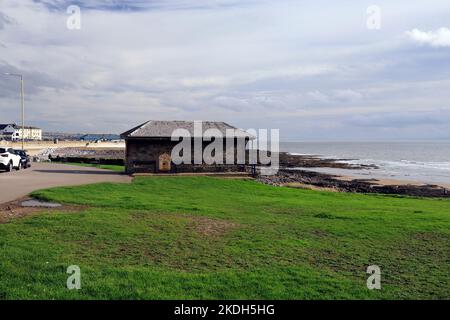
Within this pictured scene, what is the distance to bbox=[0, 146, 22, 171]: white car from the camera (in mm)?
27328

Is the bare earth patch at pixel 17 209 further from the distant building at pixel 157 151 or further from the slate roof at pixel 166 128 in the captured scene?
the slate roof at pixel 166 128

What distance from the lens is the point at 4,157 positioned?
2738 centimetres

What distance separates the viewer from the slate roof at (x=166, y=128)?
2972 cm

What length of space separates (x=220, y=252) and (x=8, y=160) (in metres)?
23.4

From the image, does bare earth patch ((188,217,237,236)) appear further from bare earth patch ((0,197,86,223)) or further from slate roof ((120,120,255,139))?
slate roof ((120,120,255,139))

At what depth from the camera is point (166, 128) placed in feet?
103

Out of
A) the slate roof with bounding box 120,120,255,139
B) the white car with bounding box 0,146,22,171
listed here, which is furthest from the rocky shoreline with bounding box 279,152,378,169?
the white car with bounding box 0,146,22,171

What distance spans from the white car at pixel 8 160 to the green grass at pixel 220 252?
14056 millimetres

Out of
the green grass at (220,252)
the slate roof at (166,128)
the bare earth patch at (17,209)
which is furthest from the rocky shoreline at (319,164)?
the bare earth patch at (17,209)

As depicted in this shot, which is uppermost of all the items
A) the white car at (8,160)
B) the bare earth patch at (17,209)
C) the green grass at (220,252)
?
the white car at (8,160)

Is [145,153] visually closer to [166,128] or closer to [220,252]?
[166,128]

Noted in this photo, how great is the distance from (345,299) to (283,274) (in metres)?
1.35

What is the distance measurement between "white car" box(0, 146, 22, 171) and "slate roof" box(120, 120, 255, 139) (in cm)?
726

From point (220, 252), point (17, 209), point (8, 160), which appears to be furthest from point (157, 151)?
point (220, 252)
